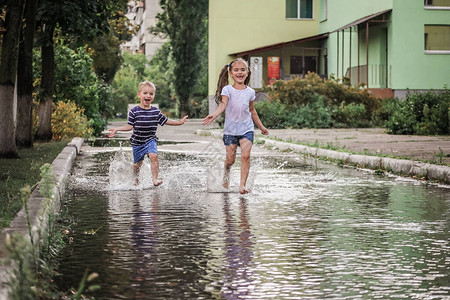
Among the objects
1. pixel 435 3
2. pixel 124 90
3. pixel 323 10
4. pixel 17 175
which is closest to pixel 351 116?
pixel 435 3

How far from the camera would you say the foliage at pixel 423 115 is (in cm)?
2286

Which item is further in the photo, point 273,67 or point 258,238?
point 273,67

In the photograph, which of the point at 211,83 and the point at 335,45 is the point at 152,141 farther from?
the point at 211,83

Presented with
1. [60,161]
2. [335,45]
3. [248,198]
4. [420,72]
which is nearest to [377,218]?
[248,198]

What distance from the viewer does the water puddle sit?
5.17 meters

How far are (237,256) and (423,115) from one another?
62.3 ft

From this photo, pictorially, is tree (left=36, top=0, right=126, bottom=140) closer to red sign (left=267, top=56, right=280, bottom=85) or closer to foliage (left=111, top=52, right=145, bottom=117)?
red sign (left=267, top=56, right=280, bottom=85)

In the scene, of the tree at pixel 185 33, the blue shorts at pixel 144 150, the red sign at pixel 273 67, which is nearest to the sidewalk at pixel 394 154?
the blue shorts at pixel 144 150

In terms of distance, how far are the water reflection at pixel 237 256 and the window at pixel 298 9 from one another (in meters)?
43.3

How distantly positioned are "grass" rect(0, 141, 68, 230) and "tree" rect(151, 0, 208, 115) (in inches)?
1887

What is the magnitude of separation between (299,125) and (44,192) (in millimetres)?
26391

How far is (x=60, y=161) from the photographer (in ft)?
42.4

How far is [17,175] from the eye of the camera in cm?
1089

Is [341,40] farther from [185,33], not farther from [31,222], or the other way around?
[31,222]
